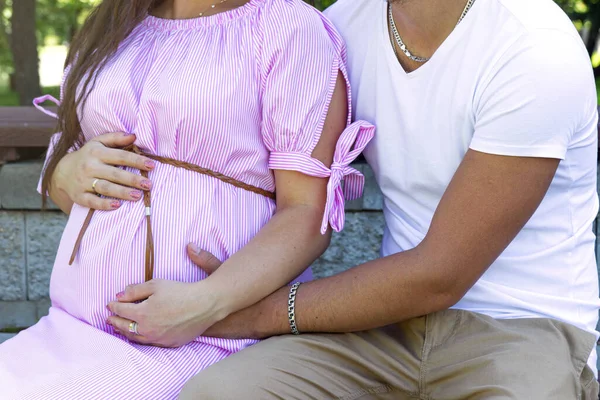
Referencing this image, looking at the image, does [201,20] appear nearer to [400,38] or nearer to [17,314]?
[400,38]

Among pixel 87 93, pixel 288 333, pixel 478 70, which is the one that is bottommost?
pixel 288 333

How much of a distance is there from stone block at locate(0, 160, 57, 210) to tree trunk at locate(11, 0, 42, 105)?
79.4 inches

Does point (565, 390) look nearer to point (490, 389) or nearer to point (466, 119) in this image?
point (490, 389)

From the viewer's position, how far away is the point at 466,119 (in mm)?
2104

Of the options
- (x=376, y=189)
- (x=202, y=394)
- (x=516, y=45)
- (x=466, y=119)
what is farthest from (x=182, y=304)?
(x=376, y=189)

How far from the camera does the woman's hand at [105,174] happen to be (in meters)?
2.26

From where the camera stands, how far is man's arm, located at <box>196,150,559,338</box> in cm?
199

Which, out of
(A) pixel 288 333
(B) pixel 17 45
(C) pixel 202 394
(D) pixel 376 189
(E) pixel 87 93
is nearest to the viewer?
(C) pixel 202 394

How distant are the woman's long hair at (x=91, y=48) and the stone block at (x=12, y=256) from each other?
0.89 metres

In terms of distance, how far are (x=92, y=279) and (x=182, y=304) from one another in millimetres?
307

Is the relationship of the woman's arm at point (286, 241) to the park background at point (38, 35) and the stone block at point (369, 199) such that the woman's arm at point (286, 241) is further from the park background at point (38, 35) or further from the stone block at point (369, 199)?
the stone block at point (369, 199)

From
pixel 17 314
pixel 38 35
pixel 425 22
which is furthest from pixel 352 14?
pixel 38 35

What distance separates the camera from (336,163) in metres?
2.26

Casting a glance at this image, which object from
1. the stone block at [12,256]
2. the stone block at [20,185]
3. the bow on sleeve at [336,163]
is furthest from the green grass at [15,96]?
the bow on sleeve at [336,163]
